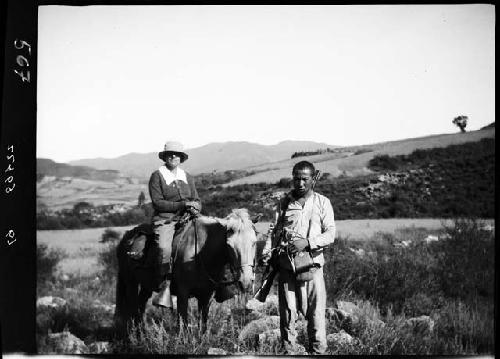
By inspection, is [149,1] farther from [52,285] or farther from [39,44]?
[52,285]

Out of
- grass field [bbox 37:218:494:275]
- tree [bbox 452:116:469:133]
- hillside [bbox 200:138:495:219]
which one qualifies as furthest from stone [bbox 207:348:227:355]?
tree [bbox 452:116:469:133]

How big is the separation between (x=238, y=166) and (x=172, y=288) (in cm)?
406

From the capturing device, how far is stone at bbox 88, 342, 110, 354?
7.77m

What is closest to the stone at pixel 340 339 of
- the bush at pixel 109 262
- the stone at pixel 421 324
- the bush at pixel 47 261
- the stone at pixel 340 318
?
the stone at pixel 340 318

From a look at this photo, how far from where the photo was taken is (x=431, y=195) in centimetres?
1052

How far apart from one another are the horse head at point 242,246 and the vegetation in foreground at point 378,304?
4.26ft

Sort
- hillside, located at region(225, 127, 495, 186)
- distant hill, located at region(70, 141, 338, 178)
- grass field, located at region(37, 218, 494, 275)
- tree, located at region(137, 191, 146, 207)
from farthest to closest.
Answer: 1. tree, located at region(137, 191, 146, 207)
2. grass field, located at region(37, 218, 494, 275)
3. hillside, located at region(225, 127, 495, 186)
4. distant hill, located at region(70, 141, 338, 178)

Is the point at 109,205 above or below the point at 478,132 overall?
below

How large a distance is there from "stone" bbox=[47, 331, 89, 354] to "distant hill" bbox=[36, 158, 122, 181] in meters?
2.58

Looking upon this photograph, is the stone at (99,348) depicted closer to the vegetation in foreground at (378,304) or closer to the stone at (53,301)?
the vegetation in foreground at (378,304)

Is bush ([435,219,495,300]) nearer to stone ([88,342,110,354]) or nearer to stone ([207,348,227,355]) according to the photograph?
stone ([207,348,227,355])

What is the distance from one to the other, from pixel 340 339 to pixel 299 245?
183 centimetres

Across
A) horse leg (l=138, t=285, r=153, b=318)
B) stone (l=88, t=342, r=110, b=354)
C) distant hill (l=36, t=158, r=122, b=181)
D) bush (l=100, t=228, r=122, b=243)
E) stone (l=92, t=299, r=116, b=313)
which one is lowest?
stone (l=88, t=342, r=110, b=354)
